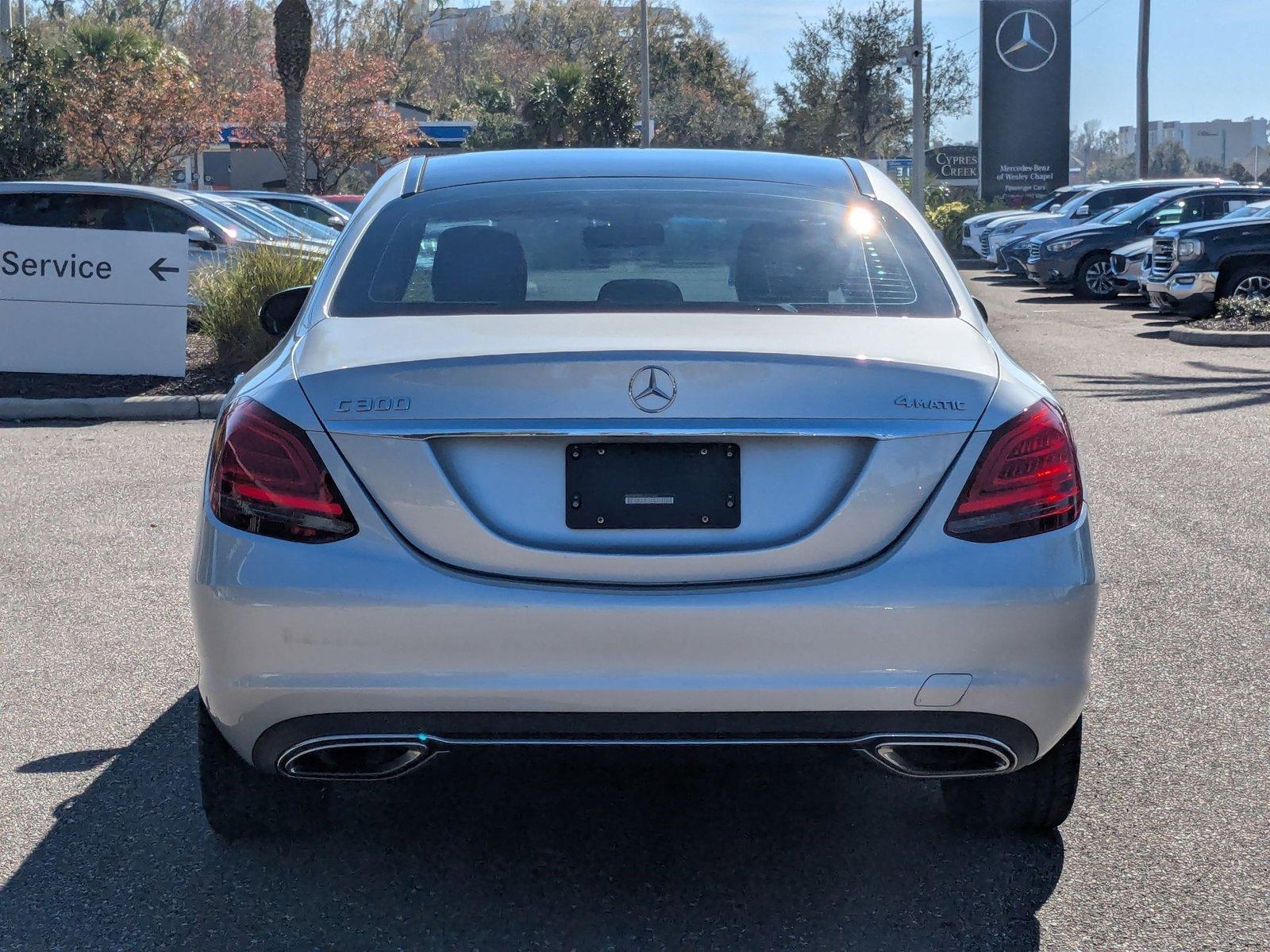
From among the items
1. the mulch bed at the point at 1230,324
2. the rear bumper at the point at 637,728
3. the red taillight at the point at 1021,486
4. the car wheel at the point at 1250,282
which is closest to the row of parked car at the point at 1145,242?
the car wheel at the point at 1250,282

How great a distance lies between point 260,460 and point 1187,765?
104 inches

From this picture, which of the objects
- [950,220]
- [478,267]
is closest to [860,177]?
[478,267]

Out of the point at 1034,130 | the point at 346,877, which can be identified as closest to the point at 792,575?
the point at 346,877

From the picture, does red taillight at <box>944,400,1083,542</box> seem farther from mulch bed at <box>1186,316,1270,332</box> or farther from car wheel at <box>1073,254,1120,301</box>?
car wheel at <box>1073,254,1120,301</box>

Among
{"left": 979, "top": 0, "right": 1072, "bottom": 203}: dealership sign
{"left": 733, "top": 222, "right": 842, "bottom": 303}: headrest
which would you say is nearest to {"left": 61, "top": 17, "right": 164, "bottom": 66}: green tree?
{"left": 979, "top": 0, "right": 1072, "bottom": 203}: dealership sign

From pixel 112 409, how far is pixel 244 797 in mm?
8733

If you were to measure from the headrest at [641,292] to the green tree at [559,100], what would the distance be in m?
56.1

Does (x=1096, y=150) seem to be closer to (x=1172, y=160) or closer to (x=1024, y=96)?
(x=1172, y=160)

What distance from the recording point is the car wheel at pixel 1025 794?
3.56m

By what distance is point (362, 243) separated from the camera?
154 inches

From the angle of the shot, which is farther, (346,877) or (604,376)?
(346,877)

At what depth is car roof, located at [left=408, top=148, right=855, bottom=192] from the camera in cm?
424

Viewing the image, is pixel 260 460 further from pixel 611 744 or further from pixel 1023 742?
pixel 1023 742

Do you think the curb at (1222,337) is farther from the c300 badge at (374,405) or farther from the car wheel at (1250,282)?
the c300 badge at (374,405)
